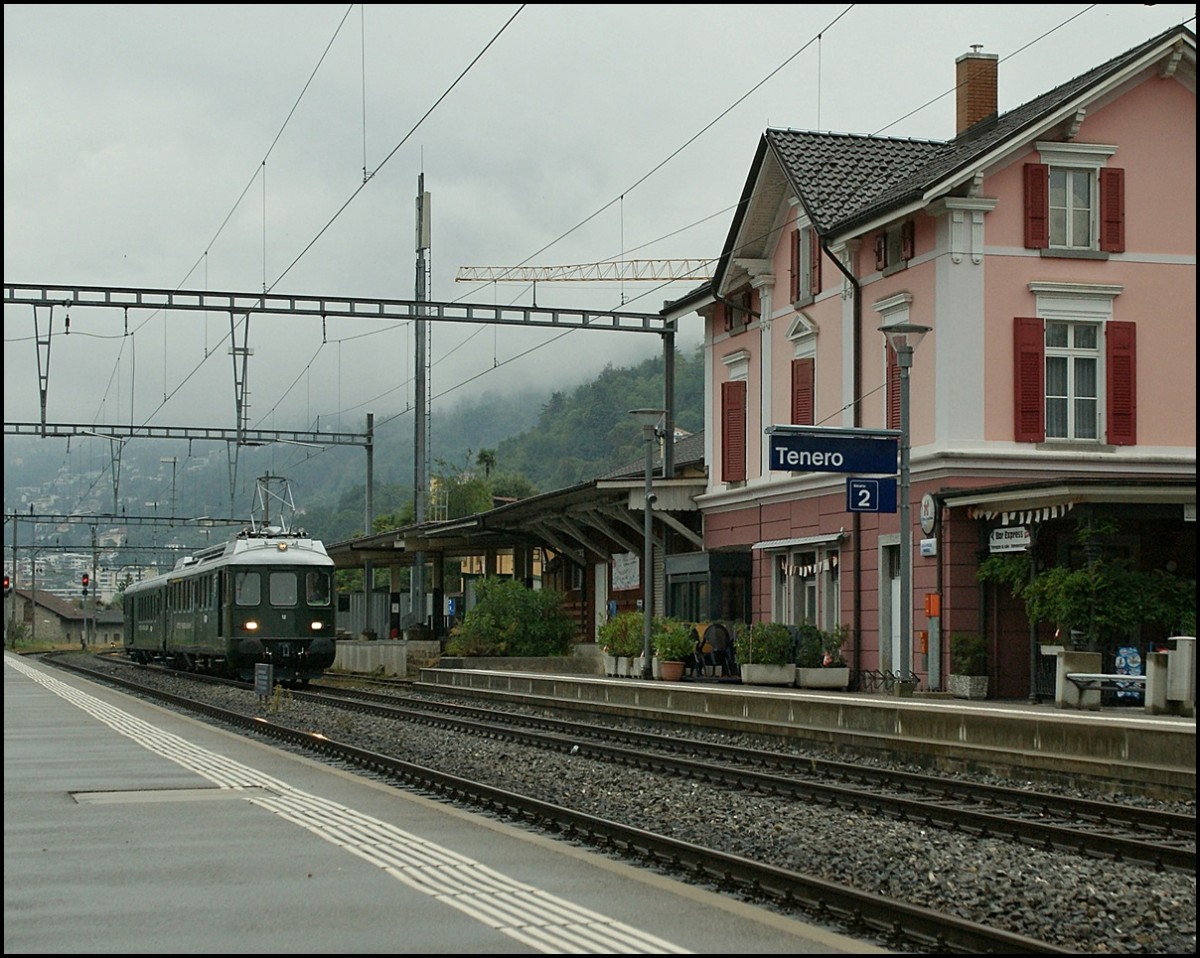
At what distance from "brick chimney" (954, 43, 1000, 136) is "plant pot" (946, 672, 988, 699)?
11.5 m

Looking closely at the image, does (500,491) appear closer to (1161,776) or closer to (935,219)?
(935,219)

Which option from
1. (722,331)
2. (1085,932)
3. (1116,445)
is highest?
(722,331)

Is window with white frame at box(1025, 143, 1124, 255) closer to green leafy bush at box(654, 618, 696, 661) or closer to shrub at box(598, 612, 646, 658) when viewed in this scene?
green leafy bush at box(654, 618, 696, 661)

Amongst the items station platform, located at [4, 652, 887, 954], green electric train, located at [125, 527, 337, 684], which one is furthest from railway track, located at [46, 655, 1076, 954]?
green electric train, located at [125, 527, 337, 684]

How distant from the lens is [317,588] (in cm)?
3628

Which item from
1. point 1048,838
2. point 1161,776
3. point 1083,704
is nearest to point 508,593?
point 1083,704

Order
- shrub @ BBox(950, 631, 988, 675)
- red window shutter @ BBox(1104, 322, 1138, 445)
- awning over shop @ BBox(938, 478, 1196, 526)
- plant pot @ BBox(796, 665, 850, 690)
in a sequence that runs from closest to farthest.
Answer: awning over shop @ BBox(938, 478, 1196, 526) < shrub @ BBox(950, 631, 988, 675) < red window shutter @ BBox(1104, 322, 1138, 445) < plant pot @ BBox(796, 665, 850, 690)

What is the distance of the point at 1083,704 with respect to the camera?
71.3 feet

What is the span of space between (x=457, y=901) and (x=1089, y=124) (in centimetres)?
2221

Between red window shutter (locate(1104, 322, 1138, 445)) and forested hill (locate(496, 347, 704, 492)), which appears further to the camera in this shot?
forested hill (locate(496, 347, 704, 492))

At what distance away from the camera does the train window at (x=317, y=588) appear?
36.1 m

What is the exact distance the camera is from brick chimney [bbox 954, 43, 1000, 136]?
3148cm

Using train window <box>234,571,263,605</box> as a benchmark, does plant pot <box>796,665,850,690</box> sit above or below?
below

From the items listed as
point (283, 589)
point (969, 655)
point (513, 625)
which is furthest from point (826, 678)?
point (513, 625)
